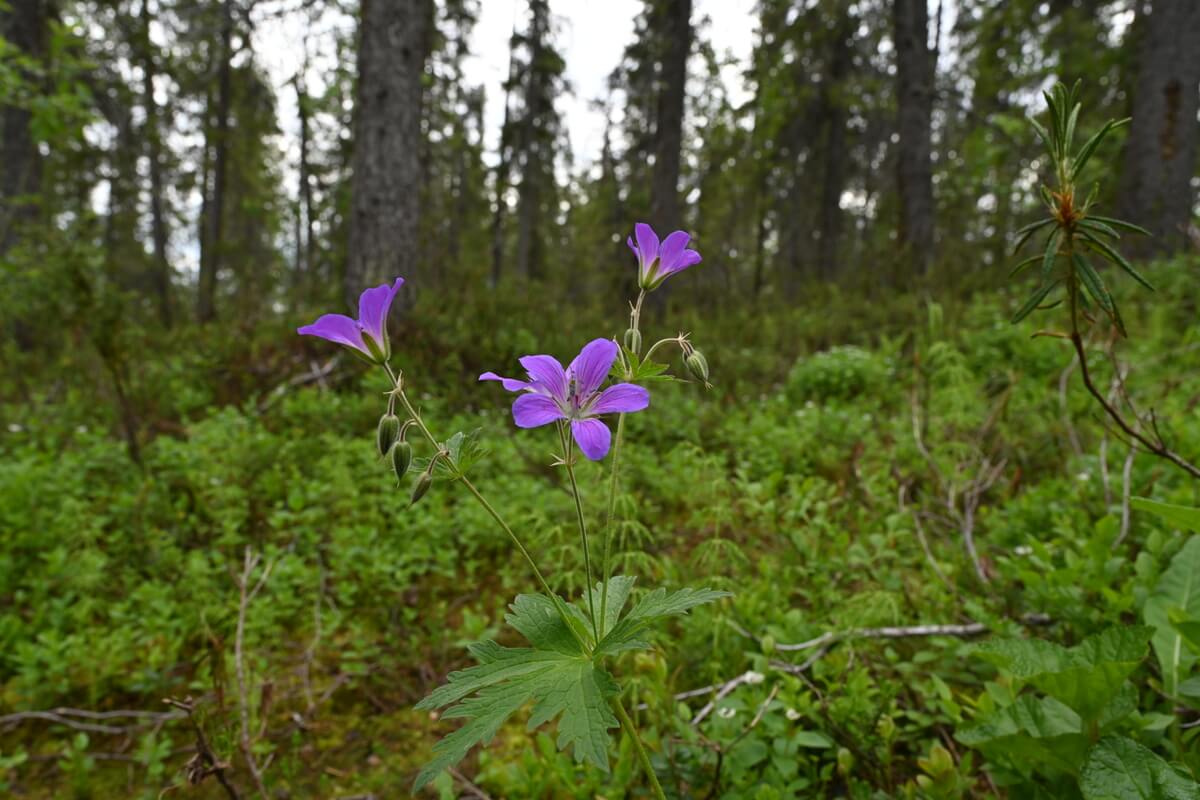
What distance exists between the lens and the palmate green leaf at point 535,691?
2.68ft

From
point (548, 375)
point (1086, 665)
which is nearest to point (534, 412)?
point (548, 375)

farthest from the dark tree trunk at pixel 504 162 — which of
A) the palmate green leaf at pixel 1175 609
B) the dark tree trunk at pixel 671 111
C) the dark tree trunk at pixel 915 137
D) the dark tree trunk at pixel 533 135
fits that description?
the palmate green leaf at pixel 1175 609

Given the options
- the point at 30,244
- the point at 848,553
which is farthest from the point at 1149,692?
the point at 30,244

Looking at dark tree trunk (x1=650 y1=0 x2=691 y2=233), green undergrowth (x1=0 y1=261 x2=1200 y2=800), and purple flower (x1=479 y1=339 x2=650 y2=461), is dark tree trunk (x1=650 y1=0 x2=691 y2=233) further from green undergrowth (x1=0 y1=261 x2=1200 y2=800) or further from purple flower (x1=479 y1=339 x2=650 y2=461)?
purple flower (x1=479 y1=339 x2=650 y2=461)

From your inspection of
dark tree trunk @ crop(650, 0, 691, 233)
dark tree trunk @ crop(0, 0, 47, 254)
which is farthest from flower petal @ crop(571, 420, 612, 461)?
dark tree trunk @ crop(0, 0, 47, 254)

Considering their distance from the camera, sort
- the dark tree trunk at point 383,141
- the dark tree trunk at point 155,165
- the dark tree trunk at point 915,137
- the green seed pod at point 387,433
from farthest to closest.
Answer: the dark tree trunk at point 155,165, the dark tree trunk at point 915,137, the dark tree trunk at point 383,141, the green seed pod at point 387,433

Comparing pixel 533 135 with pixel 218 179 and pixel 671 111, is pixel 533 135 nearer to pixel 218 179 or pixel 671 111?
pixel 218 179

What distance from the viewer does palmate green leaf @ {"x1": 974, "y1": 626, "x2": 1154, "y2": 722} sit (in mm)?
1203

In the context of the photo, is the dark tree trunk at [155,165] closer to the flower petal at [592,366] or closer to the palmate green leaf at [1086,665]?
the flower petal at [592,366]

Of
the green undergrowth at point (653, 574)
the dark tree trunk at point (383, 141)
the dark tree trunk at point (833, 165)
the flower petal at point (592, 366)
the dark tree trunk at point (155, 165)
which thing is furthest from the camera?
the dark tree trunk at point (833, 165)

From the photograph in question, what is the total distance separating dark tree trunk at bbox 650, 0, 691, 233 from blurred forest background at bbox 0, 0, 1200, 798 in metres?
0.06

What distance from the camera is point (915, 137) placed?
26.2 feet

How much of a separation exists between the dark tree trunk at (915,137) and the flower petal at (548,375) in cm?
806

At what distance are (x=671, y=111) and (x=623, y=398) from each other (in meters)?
8.91
